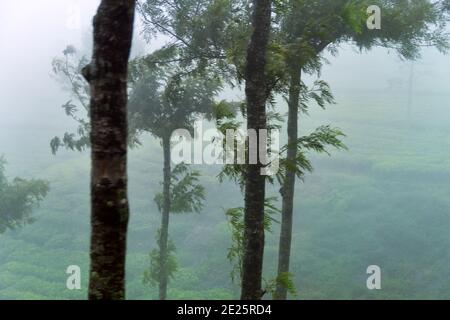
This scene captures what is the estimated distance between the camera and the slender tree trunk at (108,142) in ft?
13.1

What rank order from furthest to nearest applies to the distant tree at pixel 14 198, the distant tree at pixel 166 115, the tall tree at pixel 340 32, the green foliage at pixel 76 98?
the distant tree at pixel 14 198, the green foliage at pixel 76 98, the distant tree at pixel 166 115, the tall tree at pixel 340 32

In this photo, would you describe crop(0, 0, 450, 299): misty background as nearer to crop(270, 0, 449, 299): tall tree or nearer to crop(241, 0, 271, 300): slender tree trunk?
crop(270, 0, 449, 299): tall tree

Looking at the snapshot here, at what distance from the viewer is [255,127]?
674 cm

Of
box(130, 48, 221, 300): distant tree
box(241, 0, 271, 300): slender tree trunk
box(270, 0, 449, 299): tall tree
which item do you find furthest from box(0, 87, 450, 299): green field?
box(241, 0, 271, 300): slender tree trunk

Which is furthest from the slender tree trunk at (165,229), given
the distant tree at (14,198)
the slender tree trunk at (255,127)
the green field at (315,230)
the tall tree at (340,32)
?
the slender tree trunk at (255,127)

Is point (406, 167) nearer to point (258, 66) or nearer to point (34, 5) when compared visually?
point (258, 66)

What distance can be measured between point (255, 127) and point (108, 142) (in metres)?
3.08

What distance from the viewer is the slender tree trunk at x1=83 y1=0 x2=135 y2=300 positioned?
157 inches

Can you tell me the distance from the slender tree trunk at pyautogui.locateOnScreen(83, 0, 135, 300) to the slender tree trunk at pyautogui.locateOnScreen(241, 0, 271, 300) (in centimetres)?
282

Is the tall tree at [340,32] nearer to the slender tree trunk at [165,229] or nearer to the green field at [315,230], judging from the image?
the slender tree trunk at [165,229]

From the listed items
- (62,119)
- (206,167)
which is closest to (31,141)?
(62,119)

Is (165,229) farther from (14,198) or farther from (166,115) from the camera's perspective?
(14,198)

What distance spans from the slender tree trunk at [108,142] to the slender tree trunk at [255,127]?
9.24 feet
